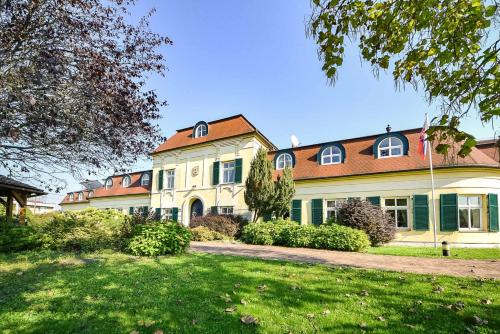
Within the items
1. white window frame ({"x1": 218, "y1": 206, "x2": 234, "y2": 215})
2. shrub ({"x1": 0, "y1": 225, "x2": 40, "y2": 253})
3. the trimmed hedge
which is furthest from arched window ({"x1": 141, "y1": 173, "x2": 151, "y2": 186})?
shrub ({"x1": 0, "y1": 225, "x2": 40, "y2": 253})

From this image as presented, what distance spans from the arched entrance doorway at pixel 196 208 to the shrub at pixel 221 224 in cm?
443

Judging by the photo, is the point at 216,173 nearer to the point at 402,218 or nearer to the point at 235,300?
the point at 402,218

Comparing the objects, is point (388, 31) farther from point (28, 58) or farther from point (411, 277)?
point (28, 58)

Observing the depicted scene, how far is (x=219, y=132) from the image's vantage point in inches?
886

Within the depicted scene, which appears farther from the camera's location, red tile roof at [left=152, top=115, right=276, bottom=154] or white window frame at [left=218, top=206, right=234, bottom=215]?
red tile roof at [left=152, top=115, right=276, bottom=154]

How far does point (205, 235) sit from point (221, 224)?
5.80ft

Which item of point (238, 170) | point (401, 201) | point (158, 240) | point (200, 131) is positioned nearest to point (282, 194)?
point (238, 170)

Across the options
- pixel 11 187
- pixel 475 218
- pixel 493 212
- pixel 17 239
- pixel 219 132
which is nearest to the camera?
pixel 17 239

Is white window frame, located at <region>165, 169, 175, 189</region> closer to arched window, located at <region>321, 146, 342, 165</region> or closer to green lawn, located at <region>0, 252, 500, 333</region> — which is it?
arched window, located at <region>321, 146, 342, 165</region>

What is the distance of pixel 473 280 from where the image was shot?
5.85m

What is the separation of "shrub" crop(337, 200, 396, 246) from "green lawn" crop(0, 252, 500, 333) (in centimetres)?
707

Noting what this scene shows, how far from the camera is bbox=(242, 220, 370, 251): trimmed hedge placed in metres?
11.3

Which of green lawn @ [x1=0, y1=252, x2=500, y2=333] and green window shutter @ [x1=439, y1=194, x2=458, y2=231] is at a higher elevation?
green window shutter @ [x1=439, y1=194, x2=458, y2=231]

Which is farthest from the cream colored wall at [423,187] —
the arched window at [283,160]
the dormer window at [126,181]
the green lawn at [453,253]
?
the dormer window at [126,181]
